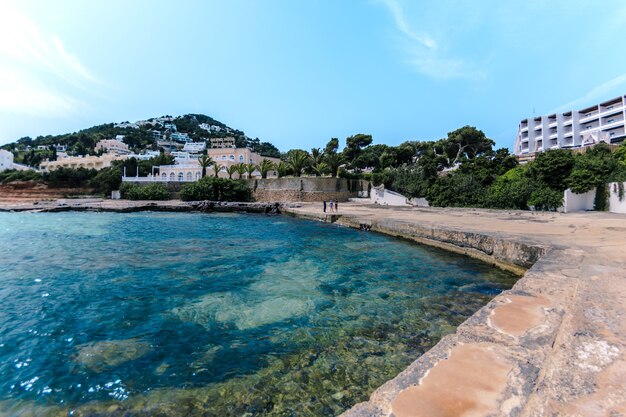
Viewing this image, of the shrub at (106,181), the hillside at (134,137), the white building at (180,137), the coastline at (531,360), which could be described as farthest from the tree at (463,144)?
the white building at (180,137)

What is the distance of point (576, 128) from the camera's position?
2235 inches

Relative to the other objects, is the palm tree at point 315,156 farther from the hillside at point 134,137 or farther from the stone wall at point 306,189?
the hillside at point 134,137

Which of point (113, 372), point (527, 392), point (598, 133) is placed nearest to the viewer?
point (527, 392)

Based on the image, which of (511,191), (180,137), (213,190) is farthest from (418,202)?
(180,137)

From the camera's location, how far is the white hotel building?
5006 cm

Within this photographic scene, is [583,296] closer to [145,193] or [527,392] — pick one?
[527,392]

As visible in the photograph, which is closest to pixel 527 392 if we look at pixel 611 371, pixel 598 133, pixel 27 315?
pixel 611 371

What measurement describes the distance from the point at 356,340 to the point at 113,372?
2.67 meters

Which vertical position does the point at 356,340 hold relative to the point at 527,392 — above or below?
below

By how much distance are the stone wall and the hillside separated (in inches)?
1703

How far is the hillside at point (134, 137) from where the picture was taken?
98.4 m

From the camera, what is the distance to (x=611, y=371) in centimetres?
177

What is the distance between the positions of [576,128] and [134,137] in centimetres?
14116

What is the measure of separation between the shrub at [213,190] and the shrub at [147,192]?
207 inches
